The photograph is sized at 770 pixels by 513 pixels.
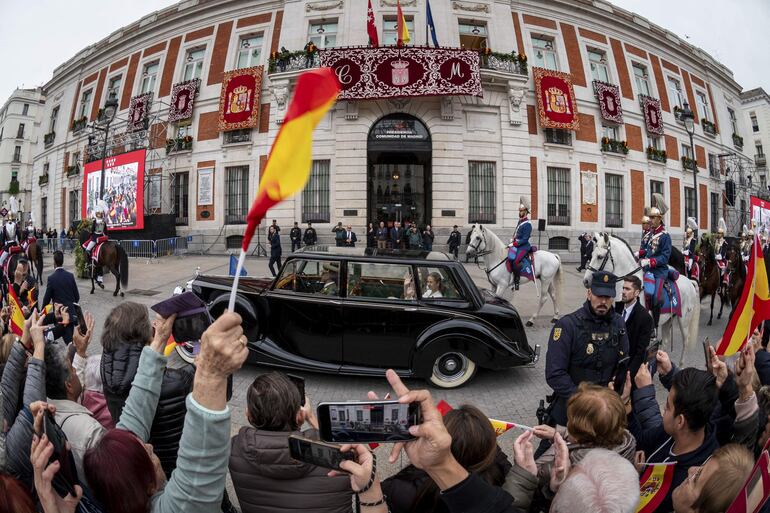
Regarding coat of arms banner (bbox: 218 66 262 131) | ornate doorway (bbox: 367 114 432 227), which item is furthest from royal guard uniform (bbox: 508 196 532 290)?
coat of arms banner (bbox: 218 66 262 131)

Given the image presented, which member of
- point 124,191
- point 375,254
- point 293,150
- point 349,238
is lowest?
point 375,254

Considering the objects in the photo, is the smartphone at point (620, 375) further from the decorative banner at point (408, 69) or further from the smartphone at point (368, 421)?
the decorative banner at point (408, 69)

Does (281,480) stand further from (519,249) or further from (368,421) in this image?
(519,249)

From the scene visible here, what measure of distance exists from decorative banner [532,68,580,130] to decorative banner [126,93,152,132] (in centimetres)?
2273

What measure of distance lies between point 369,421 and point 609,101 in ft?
85.9

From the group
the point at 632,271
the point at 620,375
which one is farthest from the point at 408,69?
the point at 620,375

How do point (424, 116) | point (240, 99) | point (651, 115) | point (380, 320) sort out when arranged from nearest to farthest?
point (380, 320), point (424, 116), point (240, 99), point (651, 115)

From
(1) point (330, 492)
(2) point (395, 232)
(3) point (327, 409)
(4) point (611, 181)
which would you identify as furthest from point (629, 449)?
(4) point (611, 181)

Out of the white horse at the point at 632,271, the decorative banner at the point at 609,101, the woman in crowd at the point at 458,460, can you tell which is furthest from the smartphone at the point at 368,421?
the decorative banner at the point at 609,101

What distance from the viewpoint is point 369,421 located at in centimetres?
124

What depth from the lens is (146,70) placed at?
2506 centimetres

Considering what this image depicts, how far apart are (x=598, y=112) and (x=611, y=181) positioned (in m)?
3.99

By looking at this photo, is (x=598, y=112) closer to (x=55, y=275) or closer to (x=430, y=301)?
(x=430, y=301)

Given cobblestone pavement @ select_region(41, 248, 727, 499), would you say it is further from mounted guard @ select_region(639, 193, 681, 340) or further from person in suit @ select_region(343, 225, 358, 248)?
person in suit @ select_region(343, 225, 358, 248)
